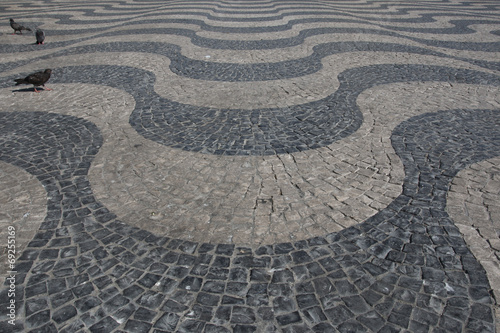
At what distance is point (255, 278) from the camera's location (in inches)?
136

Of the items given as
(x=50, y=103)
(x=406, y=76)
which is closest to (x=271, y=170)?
(x=50, y=103)

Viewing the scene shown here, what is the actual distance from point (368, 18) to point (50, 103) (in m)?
14.8

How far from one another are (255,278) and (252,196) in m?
1.40

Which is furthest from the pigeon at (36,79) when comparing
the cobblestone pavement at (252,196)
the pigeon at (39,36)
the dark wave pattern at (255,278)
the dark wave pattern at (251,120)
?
the pigeon at (39,36)

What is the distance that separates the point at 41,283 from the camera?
3.39 metres

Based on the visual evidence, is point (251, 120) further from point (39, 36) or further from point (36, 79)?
point (39, 36)

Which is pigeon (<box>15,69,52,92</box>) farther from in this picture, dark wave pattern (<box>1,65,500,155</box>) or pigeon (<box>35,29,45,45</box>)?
pigeon (<box>35,29,45,45</box>)

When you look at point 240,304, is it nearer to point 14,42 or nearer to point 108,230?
point 108,230

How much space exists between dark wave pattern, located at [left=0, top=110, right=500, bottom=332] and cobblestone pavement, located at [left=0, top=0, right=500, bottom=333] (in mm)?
17

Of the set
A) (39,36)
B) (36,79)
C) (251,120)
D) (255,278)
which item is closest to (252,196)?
(255,278)

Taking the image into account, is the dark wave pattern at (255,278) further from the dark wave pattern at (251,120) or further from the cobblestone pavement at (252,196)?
the dark wave pattern at (251,120)

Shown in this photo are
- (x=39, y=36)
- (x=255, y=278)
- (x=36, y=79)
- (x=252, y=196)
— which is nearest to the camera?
(x=255, y=278)

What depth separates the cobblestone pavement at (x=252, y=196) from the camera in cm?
317

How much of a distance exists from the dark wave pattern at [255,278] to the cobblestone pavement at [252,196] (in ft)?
0.05
